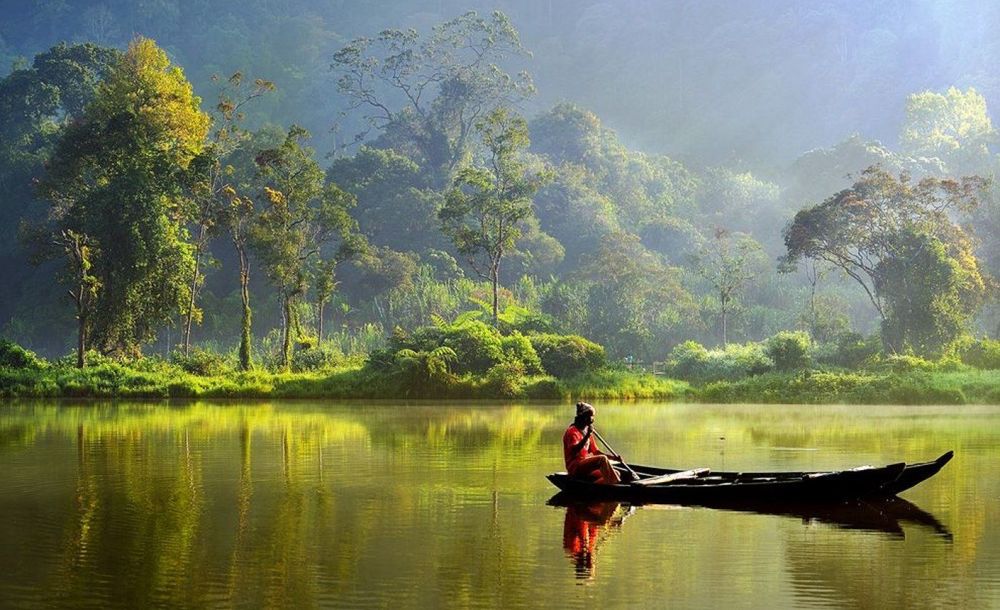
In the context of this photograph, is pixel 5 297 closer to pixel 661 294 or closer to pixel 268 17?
pixel 661 294

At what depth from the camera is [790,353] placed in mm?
42250

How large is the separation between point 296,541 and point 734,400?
29.8 meters

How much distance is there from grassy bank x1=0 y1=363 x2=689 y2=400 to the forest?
0.10 m

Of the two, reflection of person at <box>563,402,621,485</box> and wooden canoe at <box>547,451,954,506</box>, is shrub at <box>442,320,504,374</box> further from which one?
wooden canoe at <box>547,451,954,506</box>

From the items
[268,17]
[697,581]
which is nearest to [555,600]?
[697,581]

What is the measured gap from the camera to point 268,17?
436 feet

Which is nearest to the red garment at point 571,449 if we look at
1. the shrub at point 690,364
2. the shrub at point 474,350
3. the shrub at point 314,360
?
the shrub at point 474,350

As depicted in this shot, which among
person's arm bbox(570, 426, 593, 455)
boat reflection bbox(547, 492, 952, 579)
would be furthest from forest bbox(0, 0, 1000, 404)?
boat reflection bbox(547, 492, 952, 579)

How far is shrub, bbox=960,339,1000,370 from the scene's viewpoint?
42688 mm

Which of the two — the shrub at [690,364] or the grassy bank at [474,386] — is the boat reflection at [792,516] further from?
the shrub at [690,364]

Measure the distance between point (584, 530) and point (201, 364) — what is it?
31301 mm

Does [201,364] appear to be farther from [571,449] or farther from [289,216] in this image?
[571,449]

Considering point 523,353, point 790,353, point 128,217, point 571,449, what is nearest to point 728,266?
point 790,353

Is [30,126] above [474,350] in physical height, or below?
above
